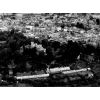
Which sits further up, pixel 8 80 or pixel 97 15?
pixel 97 15

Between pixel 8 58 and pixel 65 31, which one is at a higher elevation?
pixel 65 31

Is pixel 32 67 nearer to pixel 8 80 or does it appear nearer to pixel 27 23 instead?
pixel 8 80

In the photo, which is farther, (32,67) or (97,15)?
(97,15)

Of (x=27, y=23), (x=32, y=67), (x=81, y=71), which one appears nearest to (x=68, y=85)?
(x=81, y=71)

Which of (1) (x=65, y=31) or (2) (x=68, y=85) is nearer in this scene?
(2) (x=68, y=85)

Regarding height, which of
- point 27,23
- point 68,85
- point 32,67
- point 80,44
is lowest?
point 68,85

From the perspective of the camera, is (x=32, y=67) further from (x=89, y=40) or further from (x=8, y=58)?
(x=89, y=40)

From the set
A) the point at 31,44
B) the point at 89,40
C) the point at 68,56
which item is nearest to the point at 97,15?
A: the point at 89,40
